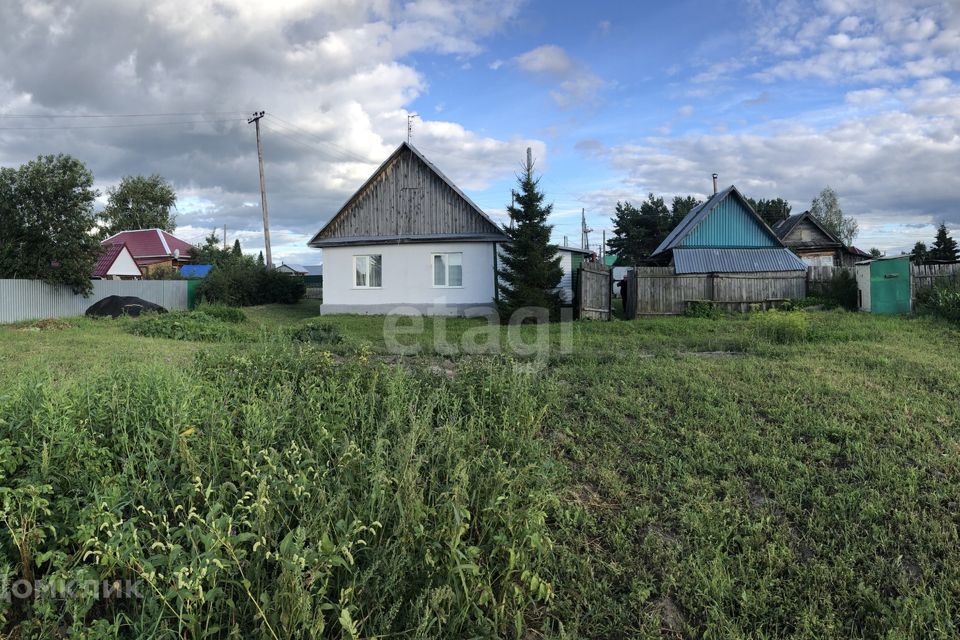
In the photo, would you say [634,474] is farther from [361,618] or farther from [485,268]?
[485,268]

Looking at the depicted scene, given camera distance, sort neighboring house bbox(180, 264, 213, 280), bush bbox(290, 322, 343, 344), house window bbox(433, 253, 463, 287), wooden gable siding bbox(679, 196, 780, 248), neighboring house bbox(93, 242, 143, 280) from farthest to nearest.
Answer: neighboring house bbox(180, 264, 213, 280) → neighboring house bbox(93, 242, 143, 280) → wooden gable siding bbox(679, 196, 780, 248) → house window bbox(433, 253, 463, 287) → bush bbox(290, 322, 343, 344)

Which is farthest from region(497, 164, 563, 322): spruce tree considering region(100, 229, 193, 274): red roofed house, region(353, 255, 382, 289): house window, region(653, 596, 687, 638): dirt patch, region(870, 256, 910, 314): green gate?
region(100, 229, 193, 274): red roofed house

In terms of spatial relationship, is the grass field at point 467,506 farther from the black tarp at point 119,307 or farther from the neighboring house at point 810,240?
the neighboring house at point 810,240

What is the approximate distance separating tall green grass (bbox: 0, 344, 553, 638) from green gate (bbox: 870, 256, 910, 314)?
12260 millimetres

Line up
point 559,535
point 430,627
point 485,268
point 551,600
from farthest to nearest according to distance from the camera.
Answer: point 485,268 < point 559,535 < point 551,600 < point 430,627

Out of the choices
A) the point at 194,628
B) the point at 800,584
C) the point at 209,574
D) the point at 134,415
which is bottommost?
the point at 800,584

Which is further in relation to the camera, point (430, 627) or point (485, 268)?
point (485, 268)

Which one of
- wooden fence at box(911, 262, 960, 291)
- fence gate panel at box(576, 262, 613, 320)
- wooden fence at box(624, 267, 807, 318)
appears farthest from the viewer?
wooden fence at box(624, 267, 807, 318)

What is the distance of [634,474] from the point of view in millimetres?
3807

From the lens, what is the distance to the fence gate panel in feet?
45.5

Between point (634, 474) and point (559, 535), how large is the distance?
88 cm

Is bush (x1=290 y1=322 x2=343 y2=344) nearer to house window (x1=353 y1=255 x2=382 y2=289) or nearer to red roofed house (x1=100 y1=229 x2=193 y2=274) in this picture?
house window (x1=353 y1=255 x2=382 y2=289)

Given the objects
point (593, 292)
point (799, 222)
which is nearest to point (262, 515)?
point (593, 292)

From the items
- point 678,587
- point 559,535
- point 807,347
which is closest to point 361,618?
A: point 559,535
